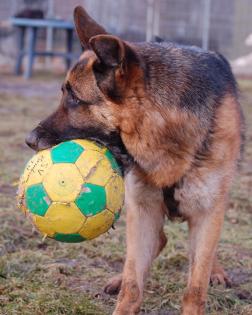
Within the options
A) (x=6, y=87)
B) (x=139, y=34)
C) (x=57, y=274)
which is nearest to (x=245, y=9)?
(x=139, y=34)

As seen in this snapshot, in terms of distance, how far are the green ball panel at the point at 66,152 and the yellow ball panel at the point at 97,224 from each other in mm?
312

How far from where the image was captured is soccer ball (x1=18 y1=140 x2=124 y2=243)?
3.39 m

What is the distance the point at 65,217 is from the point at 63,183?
0.17m

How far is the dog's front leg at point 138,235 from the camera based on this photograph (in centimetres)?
383

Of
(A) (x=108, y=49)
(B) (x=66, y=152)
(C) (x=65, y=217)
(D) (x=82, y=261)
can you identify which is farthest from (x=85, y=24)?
(D) (x=82, y=261)

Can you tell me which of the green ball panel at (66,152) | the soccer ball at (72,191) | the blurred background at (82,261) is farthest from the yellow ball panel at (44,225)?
the blurred background at (82,261)

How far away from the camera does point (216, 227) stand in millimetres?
3791

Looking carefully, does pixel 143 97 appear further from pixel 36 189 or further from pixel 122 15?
pixel 122 15

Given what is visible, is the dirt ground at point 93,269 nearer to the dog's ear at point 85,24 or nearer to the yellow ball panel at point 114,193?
the yellow ball panel at point 114,193

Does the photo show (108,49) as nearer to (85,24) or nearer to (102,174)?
(85,24)

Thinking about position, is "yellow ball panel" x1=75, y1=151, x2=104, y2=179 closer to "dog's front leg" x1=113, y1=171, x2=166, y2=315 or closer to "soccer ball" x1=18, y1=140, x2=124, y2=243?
"soccer ball" x1=18, y1=140, x2=124, y2=243

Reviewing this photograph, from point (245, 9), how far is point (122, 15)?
375 cm

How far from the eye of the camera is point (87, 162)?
3455 mm

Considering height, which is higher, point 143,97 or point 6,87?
point 143,97
